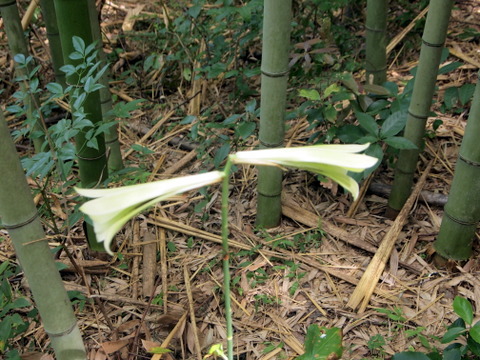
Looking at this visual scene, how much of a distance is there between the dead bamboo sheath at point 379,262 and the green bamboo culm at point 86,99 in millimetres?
832

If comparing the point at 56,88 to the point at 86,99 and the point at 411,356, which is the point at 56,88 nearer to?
the point at 86,99

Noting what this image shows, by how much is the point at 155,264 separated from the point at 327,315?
1.89 ft

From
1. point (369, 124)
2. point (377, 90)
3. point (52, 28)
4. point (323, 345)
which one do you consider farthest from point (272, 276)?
point (52, 28)

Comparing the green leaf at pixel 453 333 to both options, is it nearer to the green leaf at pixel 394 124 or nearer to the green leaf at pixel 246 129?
the green leaf at pixel 394 124

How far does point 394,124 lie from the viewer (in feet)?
5.12

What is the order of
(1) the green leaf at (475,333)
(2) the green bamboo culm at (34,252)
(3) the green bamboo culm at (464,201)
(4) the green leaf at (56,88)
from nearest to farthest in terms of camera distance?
(2) the green bamboo culm at (34,252) < (1) the green leaf at (475,333) < (4) the green leaf at (56,88) < (3) the green bamboo culm at (464,201)

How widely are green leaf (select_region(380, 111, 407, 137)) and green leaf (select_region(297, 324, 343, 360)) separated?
665 millimetres

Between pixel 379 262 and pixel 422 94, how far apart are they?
538 mm

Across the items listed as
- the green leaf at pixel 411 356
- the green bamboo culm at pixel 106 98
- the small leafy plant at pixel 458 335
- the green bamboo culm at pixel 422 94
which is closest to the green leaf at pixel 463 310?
the small leafy plant at pixel 458 335

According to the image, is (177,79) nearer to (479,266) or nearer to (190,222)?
(190,222)

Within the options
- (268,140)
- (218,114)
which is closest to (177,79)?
(218,114)

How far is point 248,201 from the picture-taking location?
1887 millimetres

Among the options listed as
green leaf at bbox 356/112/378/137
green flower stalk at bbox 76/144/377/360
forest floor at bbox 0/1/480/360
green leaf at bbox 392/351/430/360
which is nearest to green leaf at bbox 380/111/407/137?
green leaf at bbox 356/112/378/137

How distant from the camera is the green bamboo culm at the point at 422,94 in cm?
142
